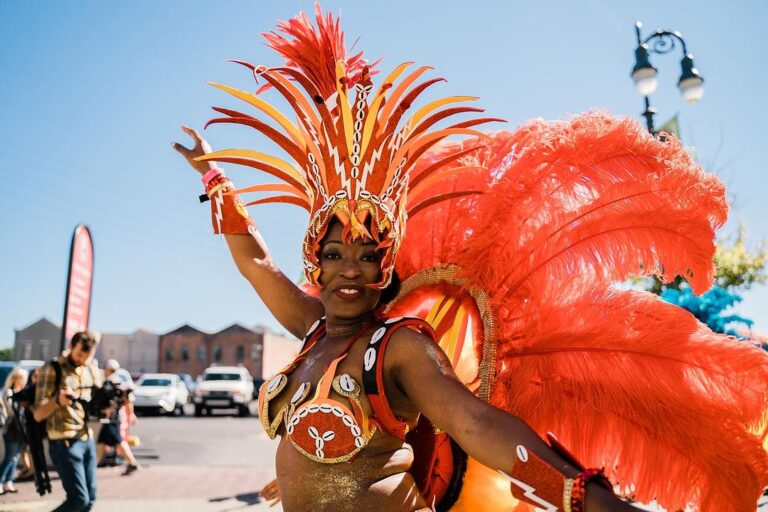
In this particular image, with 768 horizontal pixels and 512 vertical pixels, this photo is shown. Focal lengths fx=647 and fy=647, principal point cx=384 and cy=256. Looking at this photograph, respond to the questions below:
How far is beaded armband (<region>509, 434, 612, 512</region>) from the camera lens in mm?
1385

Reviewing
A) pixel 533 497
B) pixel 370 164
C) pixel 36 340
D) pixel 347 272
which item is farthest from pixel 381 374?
pixel 36 340

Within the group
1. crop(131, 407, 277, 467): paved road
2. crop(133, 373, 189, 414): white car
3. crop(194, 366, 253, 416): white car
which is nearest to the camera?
crop(131, 407, 277, 467): paved road

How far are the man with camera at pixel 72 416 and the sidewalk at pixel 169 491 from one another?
248 cm

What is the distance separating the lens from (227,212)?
2906mm

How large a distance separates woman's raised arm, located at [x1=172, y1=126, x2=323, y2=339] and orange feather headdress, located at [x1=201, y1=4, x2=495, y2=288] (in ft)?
0.98

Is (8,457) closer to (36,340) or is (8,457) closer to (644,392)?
(644,392)

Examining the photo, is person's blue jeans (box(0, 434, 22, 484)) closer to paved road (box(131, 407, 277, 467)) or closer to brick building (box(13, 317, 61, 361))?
paved road (box(131, 407, 277, 467))

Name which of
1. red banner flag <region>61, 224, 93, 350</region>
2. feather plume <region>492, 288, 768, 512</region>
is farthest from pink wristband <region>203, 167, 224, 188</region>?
red banner flag <region>61, 224, 93, 350</region>

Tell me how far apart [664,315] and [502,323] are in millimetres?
598

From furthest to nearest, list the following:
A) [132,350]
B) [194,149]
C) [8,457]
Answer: [132,350], [8,457], [194,149]

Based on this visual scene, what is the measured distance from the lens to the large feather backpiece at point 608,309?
225 centimetres

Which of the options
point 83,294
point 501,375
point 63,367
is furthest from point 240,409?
point 501,375

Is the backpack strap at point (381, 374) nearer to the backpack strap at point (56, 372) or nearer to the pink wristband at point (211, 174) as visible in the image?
the pink wristband at point (211, 174)

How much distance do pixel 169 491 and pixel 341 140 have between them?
25.9ft
